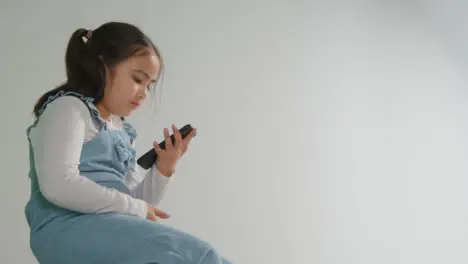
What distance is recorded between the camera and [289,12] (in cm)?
221

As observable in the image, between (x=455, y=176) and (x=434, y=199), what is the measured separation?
16 centimetres

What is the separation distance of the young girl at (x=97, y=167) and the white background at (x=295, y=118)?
0.58 m

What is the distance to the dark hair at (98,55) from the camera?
3.43ft

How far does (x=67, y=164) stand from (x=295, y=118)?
1343 millimetres

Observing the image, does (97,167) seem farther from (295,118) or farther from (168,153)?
(295,118)

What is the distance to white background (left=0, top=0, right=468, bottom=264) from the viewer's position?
163 cm

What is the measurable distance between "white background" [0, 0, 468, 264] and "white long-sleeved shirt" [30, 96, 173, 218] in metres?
0.66

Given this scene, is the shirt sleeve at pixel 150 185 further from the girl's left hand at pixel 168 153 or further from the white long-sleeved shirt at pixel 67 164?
the white long-sleeved shirt at pixel 67 164

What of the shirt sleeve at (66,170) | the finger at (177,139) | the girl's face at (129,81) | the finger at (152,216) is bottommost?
the finger at (152,216)

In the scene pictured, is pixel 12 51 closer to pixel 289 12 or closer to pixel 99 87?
pixel 99 87

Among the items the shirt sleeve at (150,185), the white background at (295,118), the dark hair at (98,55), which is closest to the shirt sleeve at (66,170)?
the dark hair at (98,55)

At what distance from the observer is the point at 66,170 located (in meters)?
0.90

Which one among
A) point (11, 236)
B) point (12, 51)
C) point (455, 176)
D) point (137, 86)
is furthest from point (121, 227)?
point (455, 176)

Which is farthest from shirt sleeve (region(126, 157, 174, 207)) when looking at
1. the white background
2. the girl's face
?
the white background
